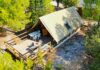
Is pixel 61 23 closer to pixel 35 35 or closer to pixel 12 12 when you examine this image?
pixel 35 35

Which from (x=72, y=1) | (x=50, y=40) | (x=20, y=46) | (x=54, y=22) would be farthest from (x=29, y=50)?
(x=72, y=1)

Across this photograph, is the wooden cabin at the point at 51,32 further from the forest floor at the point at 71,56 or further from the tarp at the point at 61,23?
the forest floor at the point at 71,56

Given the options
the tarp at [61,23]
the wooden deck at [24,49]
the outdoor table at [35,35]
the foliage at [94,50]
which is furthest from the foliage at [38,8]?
the foliage at [94,50]

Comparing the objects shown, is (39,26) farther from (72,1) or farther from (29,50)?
(72,1)

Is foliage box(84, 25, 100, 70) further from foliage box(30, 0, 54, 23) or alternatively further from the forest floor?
foliage box(30, 0, 54, 23)

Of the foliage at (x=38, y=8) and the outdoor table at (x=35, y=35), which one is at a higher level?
the foliage at (x=38, y=8)
